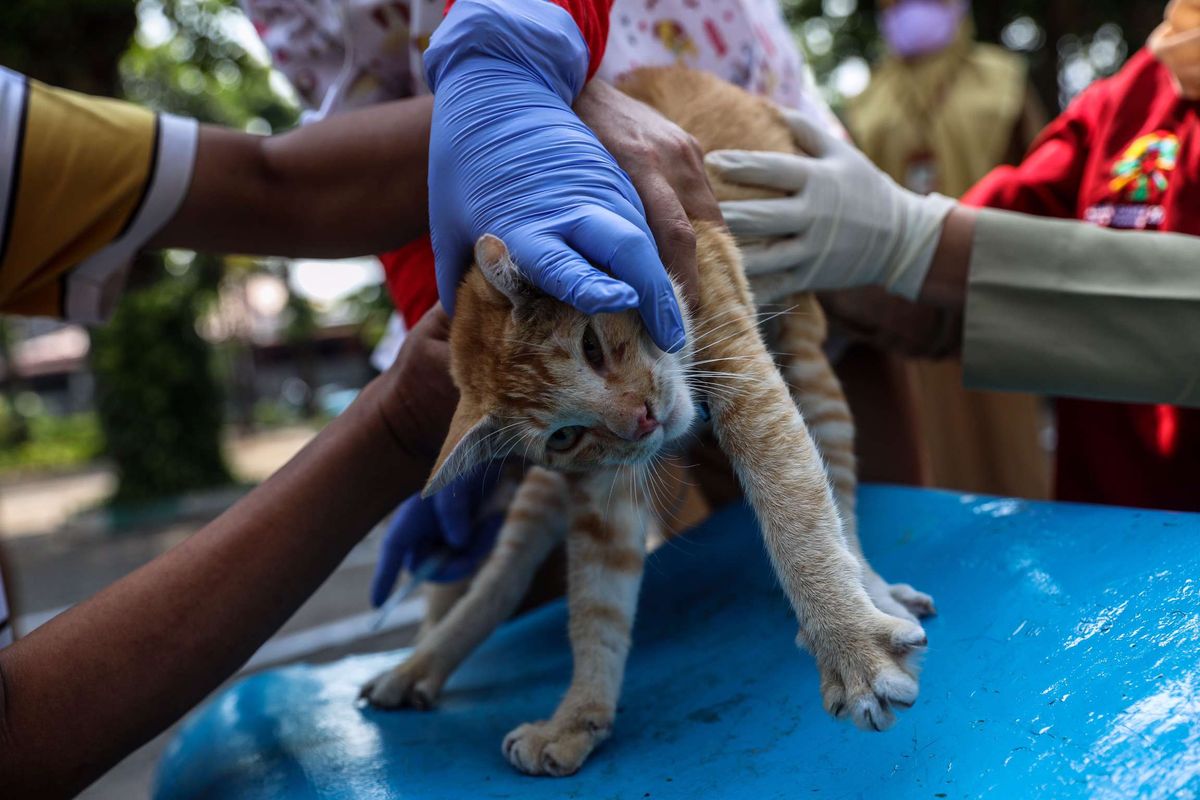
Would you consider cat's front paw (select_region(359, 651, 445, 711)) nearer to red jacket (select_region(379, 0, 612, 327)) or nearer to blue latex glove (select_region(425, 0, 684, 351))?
red jacket (select_region(379, 0, 612, 327))

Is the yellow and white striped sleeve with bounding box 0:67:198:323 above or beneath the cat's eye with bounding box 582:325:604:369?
above

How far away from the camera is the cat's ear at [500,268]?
3.20 ft

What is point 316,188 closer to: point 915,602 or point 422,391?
point 422,391

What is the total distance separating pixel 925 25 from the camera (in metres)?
3.88

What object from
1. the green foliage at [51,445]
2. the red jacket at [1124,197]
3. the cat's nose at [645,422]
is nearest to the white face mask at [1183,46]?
the red jacket at [1124,197]

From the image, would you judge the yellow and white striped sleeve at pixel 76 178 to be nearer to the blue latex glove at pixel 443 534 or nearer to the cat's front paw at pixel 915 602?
the blue latex glove at pixel 443 534

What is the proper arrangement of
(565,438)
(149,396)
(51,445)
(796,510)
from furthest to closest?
(51,445), (149,396), (565,438), (796,510)

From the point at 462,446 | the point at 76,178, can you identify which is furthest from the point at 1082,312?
the point at 76,178

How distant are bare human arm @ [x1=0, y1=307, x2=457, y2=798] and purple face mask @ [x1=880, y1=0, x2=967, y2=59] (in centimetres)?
339

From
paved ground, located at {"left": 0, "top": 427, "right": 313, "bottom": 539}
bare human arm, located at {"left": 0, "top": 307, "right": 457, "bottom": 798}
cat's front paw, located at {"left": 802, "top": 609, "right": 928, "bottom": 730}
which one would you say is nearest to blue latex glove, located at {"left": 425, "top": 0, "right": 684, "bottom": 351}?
bare human arm, located at {"left": 0, "top": 307, "right": 457, "bottom": 798}

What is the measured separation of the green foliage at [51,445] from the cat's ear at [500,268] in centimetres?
1288

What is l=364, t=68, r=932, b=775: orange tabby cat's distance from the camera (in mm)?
968

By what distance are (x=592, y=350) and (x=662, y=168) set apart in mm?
233

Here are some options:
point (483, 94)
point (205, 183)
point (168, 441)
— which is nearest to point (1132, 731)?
point (483, 94)
